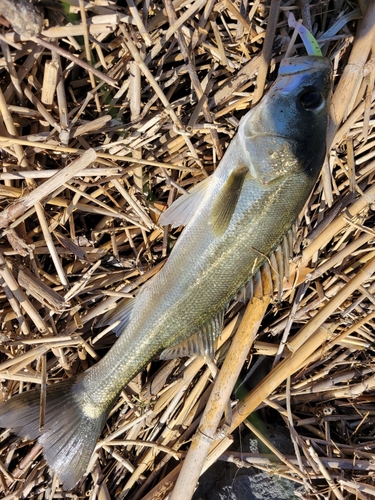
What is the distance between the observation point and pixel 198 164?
2.65 m

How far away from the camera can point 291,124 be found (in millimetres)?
2385

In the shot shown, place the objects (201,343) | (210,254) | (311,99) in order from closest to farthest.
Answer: (311,99), (210,254), (201,343)

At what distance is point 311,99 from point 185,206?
34.9 inches

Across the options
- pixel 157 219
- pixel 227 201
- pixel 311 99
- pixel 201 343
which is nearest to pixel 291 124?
pixel 311 99

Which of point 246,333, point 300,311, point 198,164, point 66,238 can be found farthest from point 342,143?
point 66,238

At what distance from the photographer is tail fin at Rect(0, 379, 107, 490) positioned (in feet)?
8.36

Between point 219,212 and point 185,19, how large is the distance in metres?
1.00

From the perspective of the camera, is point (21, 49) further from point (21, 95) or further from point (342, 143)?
point (342, 143)

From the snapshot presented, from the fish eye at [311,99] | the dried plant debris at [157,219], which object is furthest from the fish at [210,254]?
the dried plant debris at [157,219]

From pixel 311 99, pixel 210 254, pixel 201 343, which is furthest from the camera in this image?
pixel 201 343

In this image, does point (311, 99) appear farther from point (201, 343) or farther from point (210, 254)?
point (201, 343)

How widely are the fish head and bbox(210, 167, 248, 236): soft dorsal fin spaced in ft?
0.28

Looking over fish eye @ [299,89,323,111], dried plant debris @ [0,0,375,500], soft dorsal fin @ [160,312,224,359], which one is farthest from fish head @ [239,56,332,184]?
soft dorsal fin @ [160,312,224,359]

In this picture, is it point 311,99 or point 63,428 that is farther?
point 63,428
